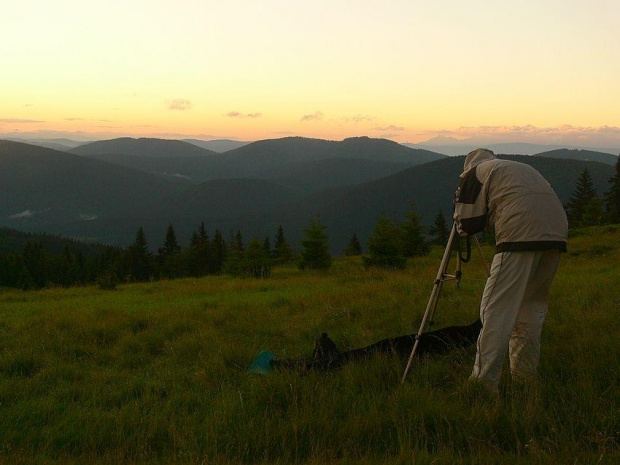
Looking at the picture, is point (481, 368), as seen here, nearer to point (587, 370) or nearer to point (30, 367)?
point (587, 370)

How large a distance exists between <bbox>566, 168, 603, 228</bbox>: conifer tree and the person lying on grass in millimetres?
47387

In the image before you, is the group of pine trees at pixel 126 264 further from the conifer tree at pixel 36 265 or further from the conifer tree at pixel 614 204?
the conifer tree at pixel 614 204

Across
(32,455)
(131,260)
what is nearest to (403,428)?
(32,455)

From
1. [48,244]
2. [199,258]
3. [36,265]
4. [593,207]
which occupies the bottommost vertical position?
[48,244]

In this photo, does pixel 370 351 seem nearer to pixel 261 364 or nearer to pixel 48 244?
pixel 261 364

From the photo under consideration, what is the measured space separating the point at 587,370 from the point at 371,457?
8.61ft

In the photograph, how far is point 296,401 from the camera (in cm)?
438

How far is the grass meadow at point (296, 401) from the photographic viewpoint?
3.66 m

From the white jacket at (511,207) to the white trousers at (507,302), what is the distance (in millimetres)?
135

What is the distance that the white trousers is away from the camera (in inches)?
172

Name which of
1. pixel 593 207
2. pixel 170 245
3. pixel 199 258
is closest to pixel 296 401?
pixel 593 207

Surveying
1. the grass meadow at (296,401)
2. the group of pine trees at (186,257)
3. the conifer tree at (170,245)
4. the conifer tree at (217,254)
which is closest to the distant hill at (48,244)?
the group of pine trees at (186,257)

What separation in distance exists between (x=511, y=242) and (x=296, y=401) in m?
2.40

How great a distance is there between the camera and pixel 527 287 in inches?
182
